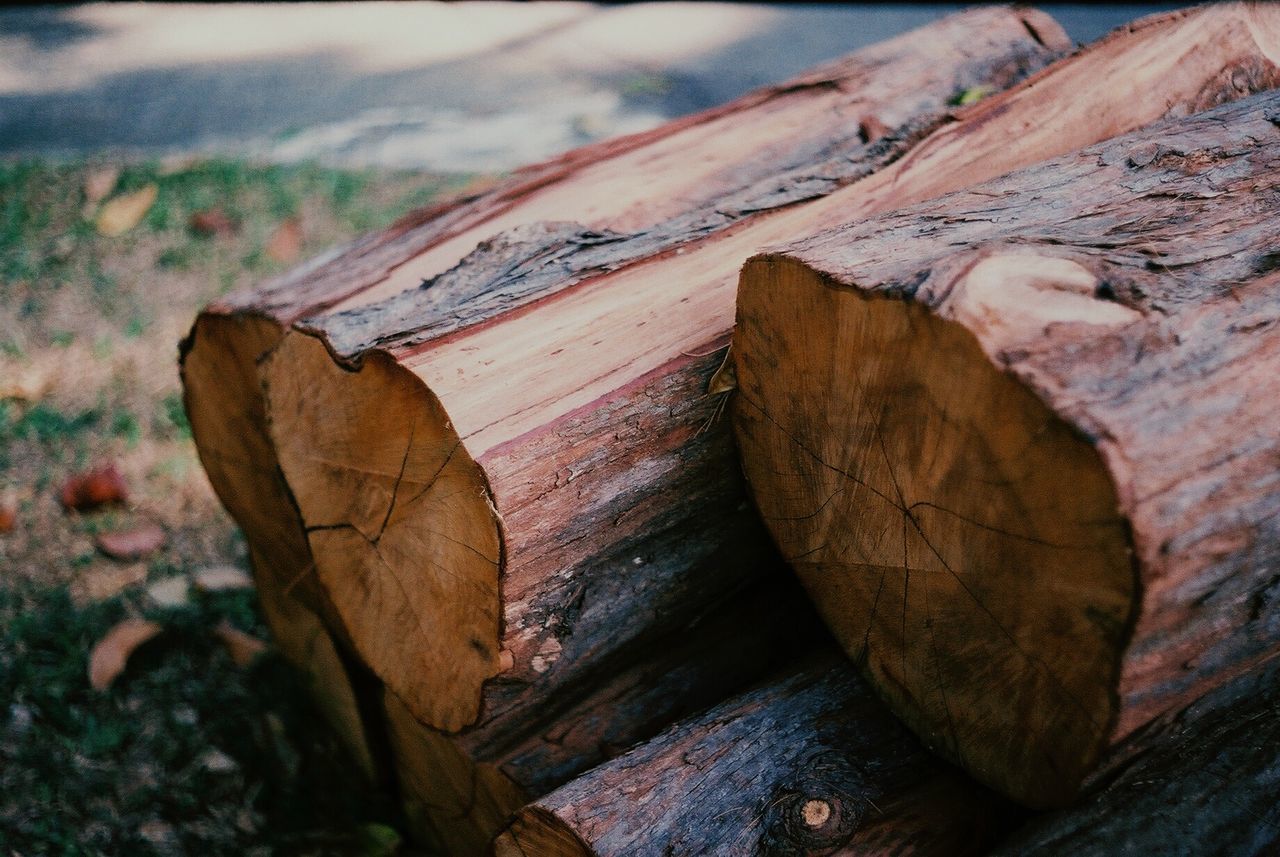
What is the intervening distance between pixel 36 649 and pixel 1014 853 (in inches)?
78.9

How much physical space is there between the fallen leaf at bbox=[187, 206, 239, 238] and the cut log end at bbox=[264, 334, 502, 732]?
2.20 meters

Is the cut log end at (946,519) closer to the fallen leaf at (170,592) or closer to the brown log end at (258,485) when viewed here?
the brown log end at (258,485)

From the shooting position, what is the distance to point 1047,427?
0.97 m

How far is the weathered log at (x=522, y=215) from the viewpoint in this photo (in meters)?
1.88

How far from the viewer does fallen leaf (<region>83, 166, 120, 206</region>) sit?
3.78m

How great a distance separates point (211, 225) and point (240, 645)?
1.94 m

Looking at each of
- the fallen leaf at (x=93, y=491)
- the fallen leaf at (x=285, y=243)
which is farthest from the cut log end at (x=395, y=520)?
the fallen leaf at (x=285, y=243)

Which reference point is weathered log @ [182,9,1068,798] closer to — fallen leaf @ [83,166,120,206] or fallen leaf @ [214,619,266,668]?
fallen leaf @ [214,619,266,668]

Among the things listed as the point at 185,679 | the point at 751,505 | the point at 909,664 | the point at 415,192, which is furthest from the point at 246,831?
the point at 415,192

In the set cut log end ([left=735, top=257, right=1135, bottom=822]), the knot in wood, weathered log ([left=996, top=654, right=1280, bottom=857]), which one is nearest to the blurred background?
the knot in wood

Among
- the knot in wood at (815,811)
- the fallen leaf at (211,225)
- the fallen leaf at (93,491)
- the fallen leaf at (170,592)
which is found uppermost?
the fallen leaf at (211,225)

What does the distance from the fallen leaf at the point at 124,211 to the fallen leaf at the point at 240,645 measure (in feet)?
6.56

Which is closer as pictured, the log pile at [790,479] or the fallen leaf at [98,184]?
the log pile at [790,479]

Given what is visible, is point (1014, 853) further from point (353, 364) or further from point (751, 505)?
point (353, 364)
